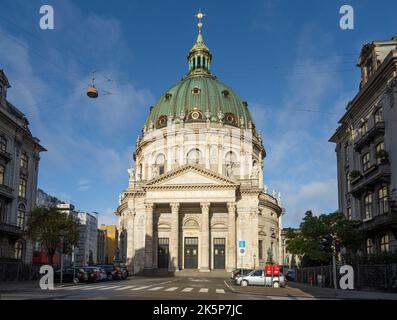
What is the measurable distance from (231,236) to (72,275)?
3775 cm

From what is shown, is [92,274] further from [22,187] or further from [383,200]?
[383,200]

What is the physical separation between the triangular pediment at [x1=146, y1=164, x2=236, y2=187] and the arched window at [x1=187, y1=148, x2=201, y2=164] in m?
13.8

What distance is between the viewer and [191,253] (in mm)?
78250

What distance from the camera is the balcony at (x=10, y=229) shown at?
5097cm

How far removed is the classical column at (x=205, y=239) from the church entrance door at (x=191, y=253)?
Answer: 4455 mm

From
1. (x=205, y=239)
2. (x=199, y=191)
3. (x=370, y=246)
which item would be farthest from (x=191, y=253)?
(x=370, y=246)

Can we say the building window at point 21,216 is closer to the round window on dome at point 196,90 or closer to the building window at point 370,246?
the building window at point 370,246

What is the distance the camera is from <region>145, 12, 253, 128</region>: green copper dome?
93375 mm

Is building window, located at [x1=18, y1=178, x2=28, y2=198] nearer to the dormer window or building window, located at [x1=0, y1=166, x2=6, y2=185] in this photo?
building window, located at [x1=0, y1=166, x2=6, y2=185]

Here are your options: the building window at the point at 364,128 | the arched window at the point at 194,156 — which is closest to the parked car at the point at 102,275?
the building window at the point at 364,128

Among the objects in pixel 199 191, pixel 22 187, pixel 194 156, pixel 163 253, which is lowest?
pixel 163 253

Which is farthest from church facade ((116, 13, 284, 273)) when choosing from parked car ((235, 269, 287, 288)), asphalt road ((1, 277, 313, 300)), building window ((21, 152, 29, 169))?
asphalt road ((1, 277, 313, 300))

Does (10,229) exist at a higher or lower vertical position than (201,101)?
lower

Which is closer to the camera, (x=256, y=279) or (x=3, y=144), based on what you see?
(x=256, y=279)
